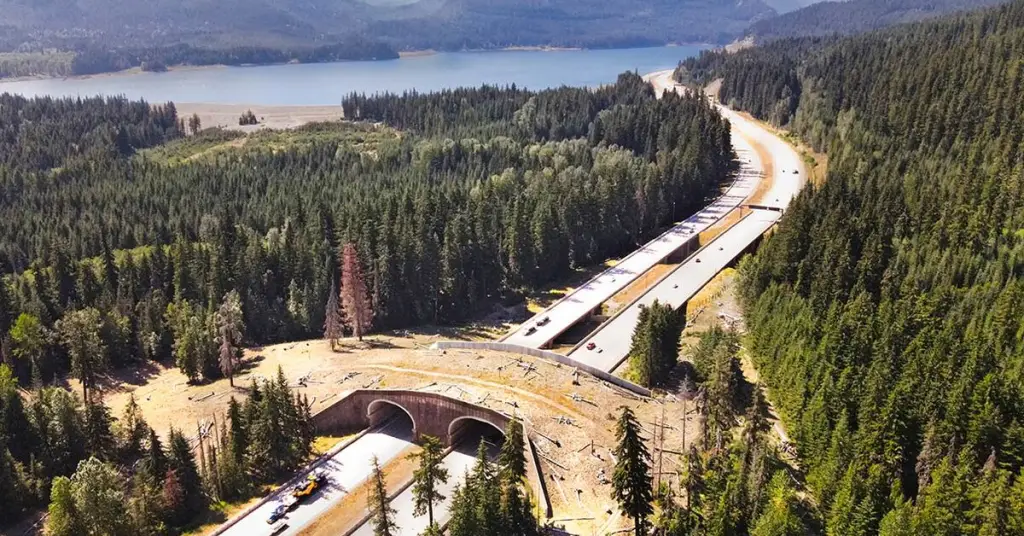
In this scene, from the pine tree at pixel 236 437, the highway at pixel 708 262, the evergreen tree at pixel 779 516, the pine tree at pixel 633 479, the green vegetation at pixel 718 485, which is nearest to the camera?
the evergreen tree at pixel 779 516

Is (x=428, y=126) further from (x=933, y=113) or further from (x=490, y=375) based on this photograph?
(x=490, y=375)

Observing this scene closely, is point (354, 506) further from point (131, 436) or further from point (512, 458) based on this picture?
point (131, 436)

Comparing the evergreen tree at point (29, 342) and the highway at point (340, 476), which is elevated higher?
the evergreen tree at point (29, 342)

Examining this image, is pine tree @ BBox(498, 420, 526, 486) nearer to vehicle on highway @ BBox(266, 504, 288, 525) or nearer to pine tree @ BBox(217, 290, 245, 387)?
vehicle on highway @ BBox(266, 504, 288, 525)

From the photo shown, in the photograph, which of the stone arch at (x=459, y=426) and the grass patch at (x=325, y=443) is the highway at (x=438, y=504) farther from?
the grass patch at (x=325, y=443)

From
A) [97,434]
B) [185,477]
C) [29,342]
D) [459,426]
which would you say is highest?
[97,434]

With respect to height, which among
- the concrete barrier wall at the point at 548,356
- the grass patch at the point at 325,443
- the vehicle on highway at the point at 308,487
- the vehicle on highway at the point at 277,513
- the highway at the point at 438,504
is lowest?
the highway at the point at 438,504

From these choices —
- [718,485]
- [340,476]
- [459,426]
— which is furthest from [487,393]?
[718,485]

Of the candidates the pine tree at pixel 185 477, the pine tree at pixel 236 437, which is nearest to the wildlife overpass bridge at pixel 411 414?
the pine tree at pixel 236 437
